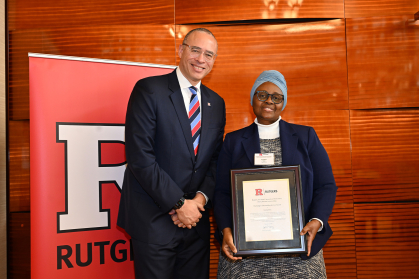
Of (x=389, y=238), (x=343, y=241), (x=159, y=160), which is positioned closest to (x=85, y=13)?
(x=159, y=160)

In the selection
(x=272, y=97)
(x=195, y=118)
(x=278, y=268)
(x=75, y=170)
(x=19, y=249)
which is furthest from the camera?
(x=19, y=249)

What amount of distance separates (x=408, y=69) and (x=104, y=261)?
11.3 ft

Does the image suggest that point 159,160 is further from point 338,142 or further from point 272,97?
point 338,142

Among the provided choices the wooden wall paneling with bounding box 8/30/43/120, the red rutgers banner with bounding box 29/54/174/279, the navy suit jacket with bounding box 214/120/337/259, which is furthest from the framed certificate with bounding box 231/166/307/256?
the wooden wall paneling with bounding box 8/30/43/120

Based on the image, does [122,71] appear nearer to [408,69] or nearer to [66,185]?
[66,185]

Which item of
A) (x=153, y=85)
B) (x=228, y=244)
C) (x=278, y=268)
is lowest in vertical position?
(x=278, y=268)

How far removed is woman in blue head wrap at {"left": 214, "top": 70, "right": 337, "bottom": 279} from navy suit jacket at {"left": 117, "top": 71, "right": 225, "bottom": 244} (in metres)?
0.15

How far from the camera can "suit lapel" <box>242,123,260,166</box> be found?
5.32 ft

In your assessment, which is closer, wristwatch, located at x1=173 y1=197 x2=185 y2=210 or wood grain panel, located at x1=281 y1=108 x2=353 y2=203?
wristwatch, located at x1=173 y1=197 x2=185 y2=210

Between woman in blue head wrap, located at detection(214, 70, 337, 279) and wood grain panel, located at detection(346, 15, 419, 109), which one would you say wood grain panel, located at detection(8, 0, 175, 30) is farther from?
wood grain panel, located at detection(346, 15, 419, 109)

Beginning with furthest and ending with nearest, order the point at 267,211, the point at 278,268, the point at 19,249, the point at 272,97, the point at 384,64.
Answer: the point at 19,249 → the point at 384,64 → the point at 272,97 → the point at 278,268 → the point at 267,211

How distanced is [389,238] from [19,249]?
12.8ft

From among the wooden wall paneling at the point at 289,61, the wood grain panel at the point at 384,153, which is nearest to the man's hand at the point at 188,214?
the wooden wall paneling at the point at 289,61

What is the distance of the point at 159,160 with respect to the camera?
166 cm
